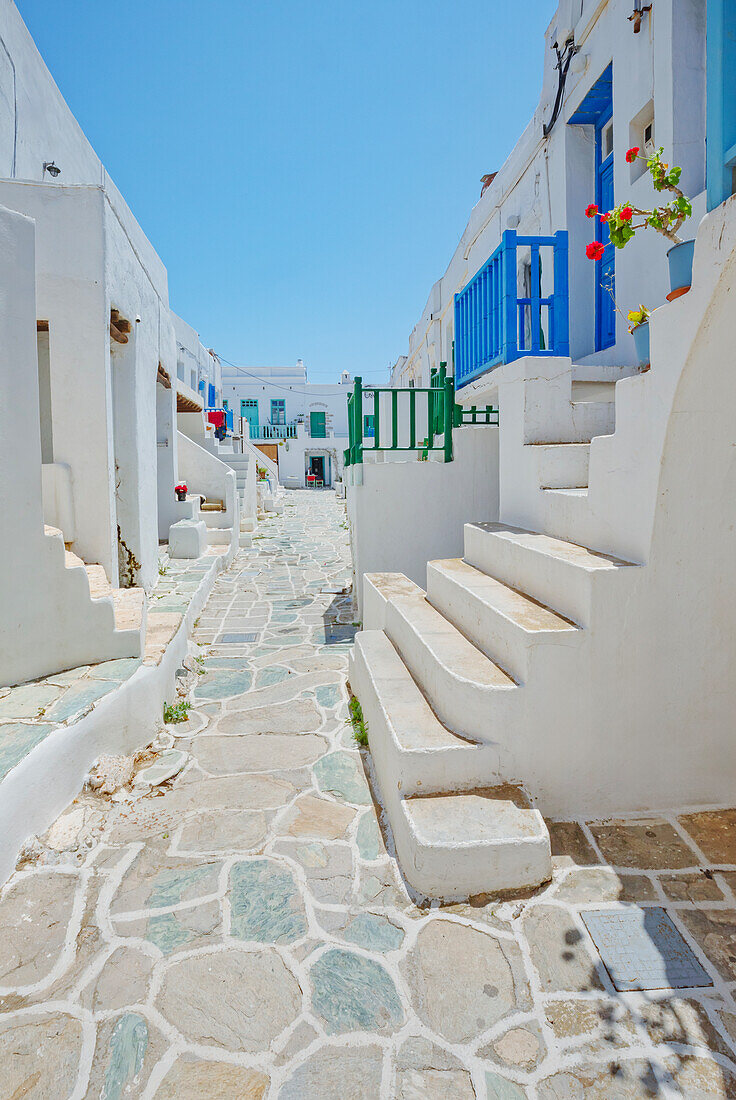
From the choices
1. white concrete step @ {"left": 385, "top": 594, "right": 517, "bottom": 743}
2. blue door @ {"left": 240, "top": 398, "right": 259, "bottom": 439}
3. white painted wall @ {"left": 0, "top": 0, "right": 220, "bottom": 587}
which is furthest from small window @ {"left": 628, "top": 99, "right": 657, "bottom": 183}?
blue door @ {"left": 240, "top": 398, "right": 259, "bottom": 439}

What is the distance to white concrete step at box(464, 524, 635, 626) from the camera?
10.4ft

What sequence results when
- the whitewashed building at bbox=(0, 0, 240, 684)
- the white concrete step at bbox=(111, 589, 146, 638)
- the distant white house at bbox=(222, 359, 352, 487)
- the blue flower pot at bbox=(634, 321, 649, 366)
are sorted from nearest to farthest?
the blue flower pot at bbox=(634, 321, 649, 366) → the whitewashed building at bbox=(0, 0, 240, 684) → the white concrete step at bbox=(111, 589, 146, 638) → the distant white house at bbox=(222, 359, 352, 487)

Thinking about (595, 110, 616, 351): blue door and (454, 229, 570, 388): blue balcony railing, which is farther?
(595, 110, 616, 351): blue door

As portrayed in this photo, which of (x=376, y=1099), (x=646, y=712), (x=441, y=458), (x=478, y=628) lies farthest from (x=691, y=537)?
(x=441, y=458)

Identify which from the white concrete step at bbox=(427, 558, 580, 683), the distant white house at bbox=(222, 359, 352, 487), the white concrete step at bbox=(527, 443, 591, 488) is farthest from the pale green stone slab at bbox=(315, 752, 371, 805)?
the distant white house at bbox=(222, 359, 352, 487)

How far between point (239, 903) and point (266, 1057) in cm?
76

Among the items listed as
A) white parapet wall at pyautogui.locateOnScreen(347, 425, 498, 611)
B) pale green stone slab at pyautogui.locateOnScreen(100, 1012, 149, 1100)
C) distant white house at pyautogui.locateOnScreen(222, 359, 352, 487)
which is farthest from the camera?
distant white house at pyautogui.locateOnScreen(222, 359, 352, 487)

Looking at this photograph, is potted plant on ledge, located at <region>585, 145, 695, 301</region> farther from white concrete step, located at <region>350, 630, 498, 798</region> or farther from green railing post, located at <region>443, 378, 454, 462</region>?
green railing post, located at <region>443, 378, 454, 462</region>

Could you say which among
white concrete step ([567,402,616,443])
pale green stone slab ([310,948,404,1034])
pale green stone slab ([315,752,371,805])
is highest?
white concrete step ([567,402,616,443])

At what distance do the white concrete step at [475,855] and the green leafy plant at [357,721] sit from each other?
1529mm

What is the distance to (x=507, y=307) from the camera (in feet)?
18.0

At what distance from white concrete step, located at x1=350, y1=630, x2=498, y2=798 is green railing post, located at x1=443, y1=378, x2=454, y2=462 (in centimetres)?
357

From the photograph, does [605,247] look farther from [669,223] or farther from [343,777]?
[343,777]

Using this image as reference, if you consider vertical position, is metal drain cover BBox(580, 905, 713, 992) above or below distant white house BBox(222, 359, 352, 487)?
below
